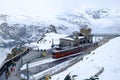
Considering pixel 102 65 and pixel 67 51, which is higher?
pixel 102 65

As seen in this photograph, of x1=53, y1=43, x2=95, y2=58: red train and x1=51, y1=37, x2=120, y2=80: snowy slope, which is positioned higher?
x1=51, y1=37, x2=120, y2=80: snowy slope

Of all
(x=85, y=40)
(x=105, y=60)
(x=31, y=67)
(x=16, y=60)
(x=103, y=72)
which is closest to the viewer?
(x=103, y=72)

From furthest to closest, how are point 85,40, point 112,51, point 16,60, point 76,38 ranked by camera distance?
point 85,40 < point 76,38 < point 16,60 < point 112,51

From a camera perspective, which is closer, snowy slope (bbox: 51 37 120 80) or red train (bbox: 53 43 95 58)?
snowy slope (bbox: 51 37 120 80)

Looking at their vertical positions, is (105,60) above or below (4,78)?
above

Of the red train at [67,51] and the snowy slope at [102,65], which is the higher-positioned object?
the snowy slope at [102,65]

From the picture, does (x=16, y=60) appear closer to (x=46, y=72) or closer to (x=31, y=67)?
(x=31, y=67)

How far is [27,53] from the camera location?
208ft

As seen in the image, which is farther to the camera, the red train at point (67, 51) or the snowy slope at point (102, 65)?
the red train at point (67, 51)

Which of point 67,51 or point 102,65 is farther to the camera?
point 67,51

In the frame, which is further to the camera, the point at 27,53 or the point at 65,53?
the point at 27,53

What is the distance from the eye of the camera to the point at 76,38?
6312 centimetres

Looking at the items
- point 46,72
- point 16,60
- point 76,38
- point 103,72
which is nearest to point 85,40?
point 76,38

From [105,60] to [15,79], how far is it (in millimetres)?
13049
